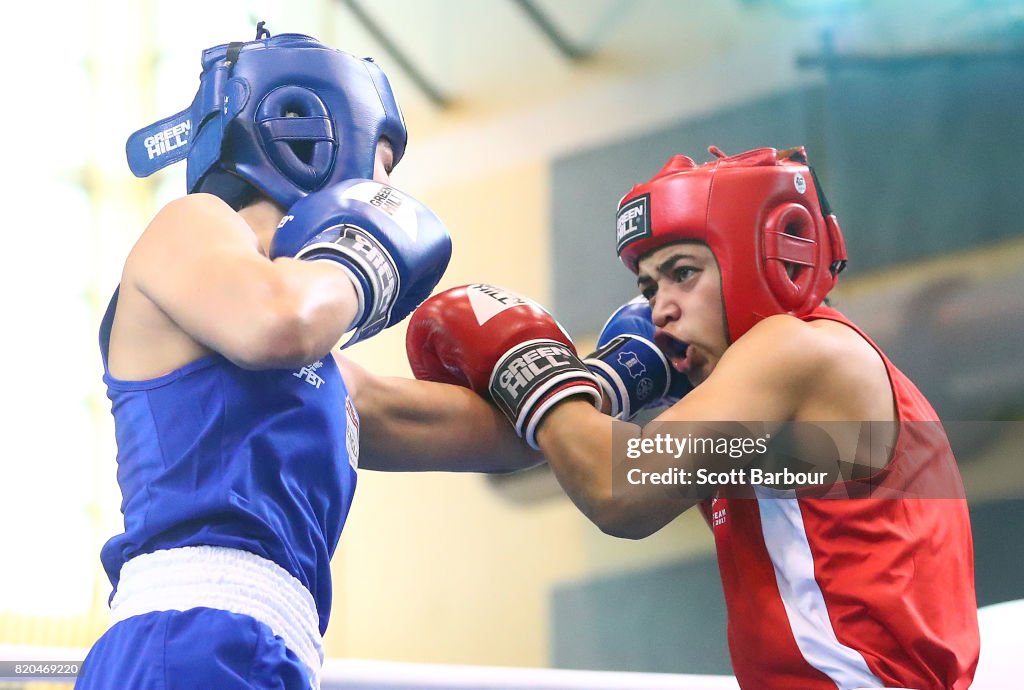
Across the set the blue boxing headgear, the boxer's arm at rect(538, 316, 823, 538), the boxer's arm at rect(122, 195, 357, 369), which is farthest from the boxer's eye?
the boxer's arm at rect(122, 195, 357, 369)

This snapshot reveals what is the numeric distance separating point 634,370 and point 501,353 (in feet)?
0.81

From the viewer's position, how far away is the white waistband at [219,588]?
138cm

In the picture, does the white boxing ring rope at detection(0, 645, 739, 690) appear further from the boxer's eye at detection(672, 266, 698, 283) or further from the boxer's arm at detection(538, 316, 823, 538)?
the boxer's eye at detection(672, 266, 698, 283)

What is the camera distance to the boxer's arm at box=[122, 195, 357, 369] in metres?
1.35

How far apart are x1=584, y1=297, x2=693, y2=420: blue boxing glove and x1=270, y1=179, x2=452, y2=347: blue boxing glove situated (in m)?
0.44

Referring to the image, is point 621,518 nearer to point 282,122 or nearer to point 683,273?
point 683,273

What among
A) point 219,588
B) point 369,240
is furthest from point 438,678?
point 369,240

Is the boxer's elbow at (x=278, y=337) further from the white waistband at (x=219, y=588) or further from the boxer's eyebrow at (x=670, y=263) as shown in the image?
the boxer's eyebrow at (x=670, y=263)

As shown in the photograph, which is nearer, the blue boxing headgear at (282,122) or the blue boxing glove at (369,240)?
the blue boxing glove at (369,240)

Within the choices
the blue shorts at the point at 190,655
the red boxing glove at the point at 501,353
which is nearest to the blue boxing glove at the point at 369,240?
the red boxing glove at the point at 501,353

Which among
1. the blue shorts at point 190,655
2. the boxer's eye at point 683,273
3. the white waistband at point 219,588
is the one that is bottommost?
the blue shorts at point 190,655

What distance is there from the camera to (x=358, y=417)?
1828mm

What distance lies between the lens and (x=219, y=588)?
138 centimetres

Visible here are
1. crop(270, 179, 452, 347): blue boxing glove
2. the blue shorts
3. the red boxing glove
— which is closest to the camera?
the blue shorts
